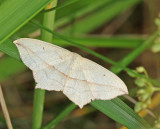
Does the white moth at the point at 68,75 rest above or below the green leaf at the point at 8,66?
above

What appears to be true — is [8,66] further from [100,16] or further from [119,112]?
[119,112]

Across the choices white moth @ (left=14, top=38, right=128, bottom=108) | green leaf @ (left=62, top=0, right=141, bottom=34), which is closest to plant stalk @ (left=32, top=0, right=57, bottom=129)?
white moth @ (left=14, top=38, right=128, bottom=108)

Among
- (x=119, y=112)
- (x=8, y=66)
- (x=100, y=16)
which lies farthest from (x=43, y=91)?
(x=100, y=16)

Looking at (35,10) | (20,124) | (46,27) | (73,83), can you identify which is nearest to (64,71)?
(73,83)

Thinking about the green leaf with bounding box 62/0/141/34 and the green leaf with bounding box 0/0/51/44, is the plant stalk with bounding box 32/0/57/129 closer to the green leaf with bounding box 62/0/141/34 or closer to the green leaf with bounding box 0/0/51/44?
the green leaf with bounding box 0/0/51/44

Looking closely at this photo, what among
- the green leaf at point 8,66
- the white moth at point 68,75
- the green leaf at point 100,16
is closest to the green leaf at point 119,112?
the white moth at point 68,75

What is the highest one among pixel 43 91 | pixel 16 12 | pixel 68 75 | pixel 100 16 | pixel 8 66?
pixel 16 12

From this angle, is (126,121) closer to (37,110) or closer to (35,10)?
(37,110)

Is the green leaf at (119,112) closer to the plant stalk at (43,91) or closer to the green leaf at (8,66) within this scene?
the plant stalk at (43,91)
